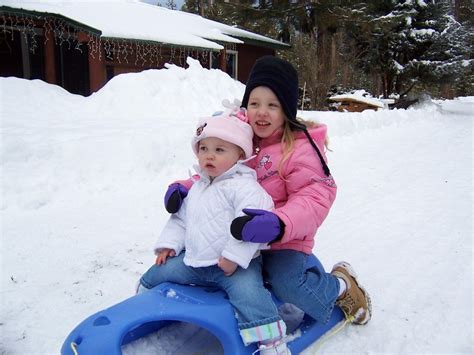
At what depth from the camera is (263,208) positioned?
6.23 ft

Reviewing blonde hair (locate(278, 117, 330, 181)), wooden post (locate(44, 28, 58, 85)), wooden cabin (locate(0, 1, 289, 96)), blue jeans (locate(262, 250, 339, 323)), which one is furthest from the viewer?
wooden post (locate(44, 28, 58, 85))

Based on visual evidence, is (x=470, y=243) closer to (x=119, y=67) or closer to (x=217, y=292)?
(x=217, y=292)

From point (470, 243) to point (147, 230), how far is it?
2.47 meters

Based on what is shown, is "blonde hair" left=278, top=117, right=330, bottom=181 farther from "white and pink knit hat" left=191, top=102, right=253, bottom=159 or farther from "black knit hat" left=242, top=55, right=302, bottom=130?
"white and pink knit hat" left=191, top=102, right=253, bottom=159

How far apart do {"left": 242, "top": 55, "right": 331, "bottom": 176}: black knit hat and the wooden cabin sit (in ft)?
29.7

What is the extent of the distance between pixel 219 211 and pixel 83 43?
1109cm

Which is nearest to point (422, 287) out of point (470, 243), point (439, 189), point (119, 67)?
point (470, 243)

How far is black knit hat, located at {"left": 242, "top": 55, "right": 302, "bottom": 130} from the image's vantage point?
6.80 feet

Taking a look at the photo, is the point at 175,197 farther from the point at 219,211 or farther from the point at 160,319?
the point at 160,319

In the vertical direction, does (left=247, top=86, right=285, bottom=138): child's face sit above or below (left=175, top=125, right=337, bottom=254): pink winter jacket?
above

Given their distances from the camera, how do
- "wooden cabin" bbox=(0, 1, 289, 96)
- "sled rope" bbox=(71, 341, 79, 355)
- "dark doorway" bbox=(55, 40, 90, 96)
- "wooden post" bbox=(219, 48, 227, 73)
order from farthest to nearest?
1. "wooden post" bbox=(219, 48, 227, 73)
2. "dark doorway" bbox=(55, 40, 90, 96)
3. "wooden cabin" bbox=(0, 1, 289, 96)
4. "sled rope" bbox=(71, 341, 79, 355)

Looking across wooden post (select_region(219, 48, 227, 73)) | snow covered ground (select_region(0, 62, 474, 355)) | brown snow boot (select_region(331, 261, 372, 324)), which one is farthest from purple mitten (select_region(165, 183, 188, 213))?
wooden post (select_region(219, 48, 227, 73))

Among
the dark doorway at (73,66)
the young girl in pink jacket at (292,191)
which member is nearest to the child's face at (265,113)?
the young girl in pink jacket at (292,191)

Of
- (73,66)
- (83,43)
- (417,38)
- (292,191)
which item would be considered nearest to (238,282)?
(292,191)
